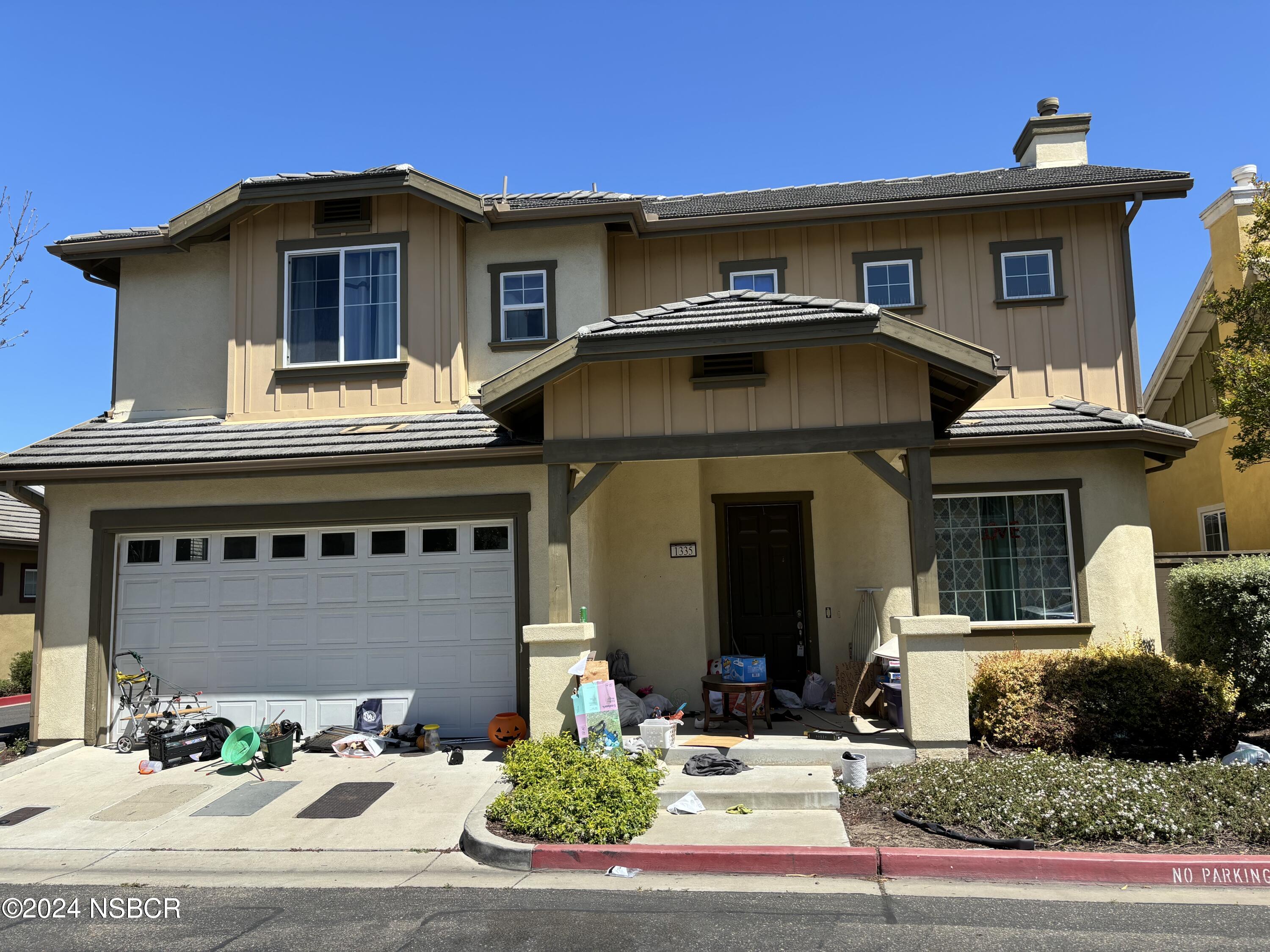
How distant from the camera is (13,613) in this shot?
63.9ft

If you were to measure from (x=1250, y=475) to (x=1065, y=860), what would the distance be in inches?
454

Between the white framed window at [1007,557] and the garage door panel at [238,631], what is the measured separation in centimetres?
836

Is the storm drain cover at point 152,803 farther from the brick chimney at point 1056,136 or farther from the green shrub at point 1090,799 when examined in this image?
the brick chimney at point 1056,136

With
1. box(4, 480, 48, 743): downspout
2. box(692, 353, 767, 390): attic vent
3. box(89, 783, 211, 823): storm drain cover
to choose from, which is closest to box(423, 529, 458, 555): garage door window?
box(89, 783, 211, 823): storm drain cover

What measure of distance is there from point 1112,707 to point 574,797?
533 cm

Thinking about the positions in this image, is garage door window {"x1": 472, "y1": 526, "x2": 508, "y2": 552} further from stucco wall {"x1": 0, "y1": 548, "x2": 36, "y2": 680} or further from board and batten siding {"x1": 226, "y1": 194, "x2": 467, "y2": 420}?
stucco wall {"x1": 0, "y1": 548, "x2": 36, "y2": 680}

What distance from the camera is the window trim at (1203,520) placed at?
15868mm

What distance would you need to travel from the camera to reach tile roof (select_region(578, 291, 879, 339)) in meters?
8.59

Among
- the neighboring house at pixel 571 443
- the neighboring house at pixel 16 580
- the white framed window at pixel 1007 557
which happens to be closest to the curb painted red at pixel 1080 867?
the neighboring house at pixel 571 443

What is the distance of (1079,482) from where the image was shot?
1070 cm

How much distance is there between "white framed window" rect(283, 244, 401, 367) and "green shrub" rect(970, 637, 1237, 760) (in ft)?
28.3

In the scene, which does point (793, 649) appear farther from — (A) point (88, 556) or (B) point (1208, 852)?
(A) point (88, 556)

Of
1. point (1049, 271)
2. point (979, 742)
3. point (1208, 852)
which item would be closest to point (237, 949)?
point (1208, 852)

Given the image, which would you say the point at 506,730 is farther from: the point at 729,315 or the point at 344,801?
the point at 729,315
